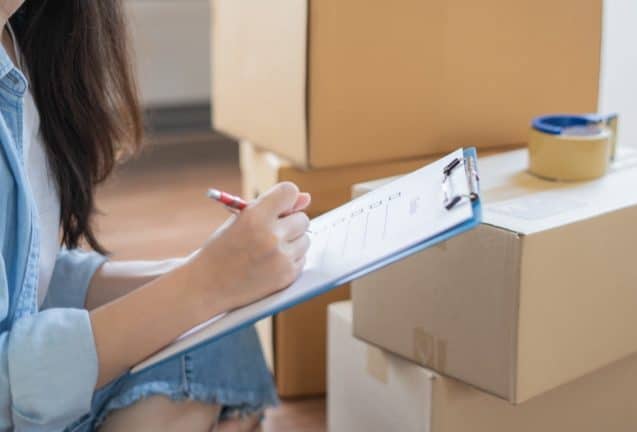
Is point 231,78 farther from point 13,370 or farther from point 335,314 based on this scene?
point 13,370

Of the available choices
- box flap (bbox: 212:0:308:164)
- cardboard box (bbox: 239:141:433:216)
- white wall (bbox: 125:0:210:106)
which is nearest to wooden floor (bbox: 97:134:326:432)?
white wall (bbox: 125:0:210:106)

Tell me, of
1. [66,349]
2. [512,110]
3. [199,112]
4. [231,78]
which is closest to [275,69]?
[231,78]

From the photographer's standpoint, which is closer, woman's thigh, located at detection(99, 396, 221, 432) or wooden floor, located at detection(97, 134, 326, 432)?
woman's thigh, located at detection(99, 396, 221, 432)

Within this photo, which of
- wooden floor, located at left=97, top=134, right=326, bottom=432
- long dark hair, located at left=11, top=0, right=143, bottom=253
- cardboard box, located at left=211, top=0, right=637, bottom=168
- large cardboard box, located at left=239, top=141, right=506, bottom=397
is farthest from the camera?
wooden floor, located at left=97, top=134, right=326, bottom=432

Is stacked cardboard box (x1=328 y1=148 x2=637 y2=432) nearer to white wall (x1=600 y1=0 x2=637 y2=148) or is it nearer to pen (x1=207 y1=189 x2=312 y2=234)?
pen (x1=207 y1=189 x2=312 y2=234)

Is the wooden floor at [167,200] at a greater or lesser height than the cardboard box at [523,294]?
lesser

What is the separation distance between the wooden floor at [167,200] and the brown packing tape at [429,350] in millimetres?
803

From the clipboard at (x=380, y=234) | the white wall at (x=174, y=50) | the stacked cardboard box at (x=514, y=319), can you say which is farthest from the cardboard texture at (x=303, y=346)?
the white wall at (x=174, y=50)

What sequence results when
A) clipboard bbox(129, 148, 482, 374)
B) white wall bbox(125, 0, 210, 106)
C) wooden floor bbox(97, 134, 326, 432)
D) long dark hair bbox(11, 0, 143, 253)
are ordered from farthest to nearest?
white wall bbox(125, 0, 210, 106) < wooden floor bbox(97, 134, 326, 432) < long dark hair bbox(11, 0, 143, 253) < clipboard bbox(129, 148, 482, 374)

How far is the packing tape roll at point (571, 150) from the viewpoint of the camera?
3.00 ft

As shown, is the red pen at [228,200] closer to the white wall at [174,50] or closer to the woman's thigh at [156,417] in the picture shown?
the woman's thigh at [156,417]

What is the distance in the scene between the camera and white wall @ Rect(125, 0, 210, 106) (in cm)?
242

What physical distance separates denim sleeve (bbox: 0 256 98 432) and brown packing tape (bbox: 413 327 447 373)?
300 millimetres

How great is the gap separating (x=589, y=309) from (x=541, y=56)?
0.42 metres
